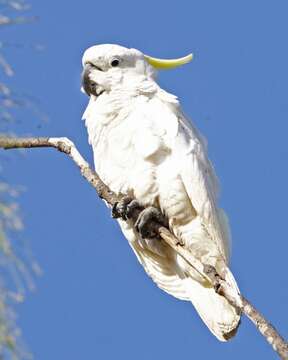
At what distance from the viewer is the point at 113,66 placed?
11.4ft

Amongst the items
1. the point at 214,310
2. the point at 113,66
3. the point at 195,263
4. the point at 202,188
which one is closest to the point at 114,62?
the point at 113,66

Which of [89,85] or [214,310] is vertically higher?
[89,85]

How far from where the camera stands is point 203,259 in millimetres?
3041

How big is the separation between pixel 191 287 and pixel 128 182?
56 centimetres

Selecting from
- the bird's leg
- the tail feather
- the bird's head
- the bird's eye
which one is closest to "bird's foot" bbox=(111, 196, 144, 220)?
the bird's leg

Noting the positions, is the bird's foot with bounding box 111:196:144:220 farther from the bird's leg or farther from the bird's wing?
the bird's wing

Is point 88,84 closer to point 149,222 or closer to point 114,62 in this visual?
point 114,62

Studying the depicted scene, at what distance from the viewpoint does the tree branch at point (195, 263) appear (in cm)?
153

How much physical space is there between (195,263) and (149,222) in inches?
34.2

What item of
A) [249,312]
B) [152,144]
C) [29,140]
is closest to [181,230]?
[152,144]

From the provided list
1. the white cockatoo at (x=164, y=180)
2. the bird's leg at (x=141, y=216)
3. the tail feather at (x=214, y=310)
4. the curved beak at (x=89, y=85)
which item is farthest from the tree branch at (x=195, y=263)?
the curved beak at (x=89, y=85)

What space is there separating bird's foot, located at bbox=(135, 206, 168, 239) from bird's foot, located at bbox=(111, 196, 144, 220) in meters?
0.05

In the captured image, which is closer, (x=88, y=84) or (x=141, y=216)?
(x=141, y=216)

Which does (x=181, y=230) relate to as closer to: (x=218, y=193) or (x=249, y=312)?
(x=218, y=193)
